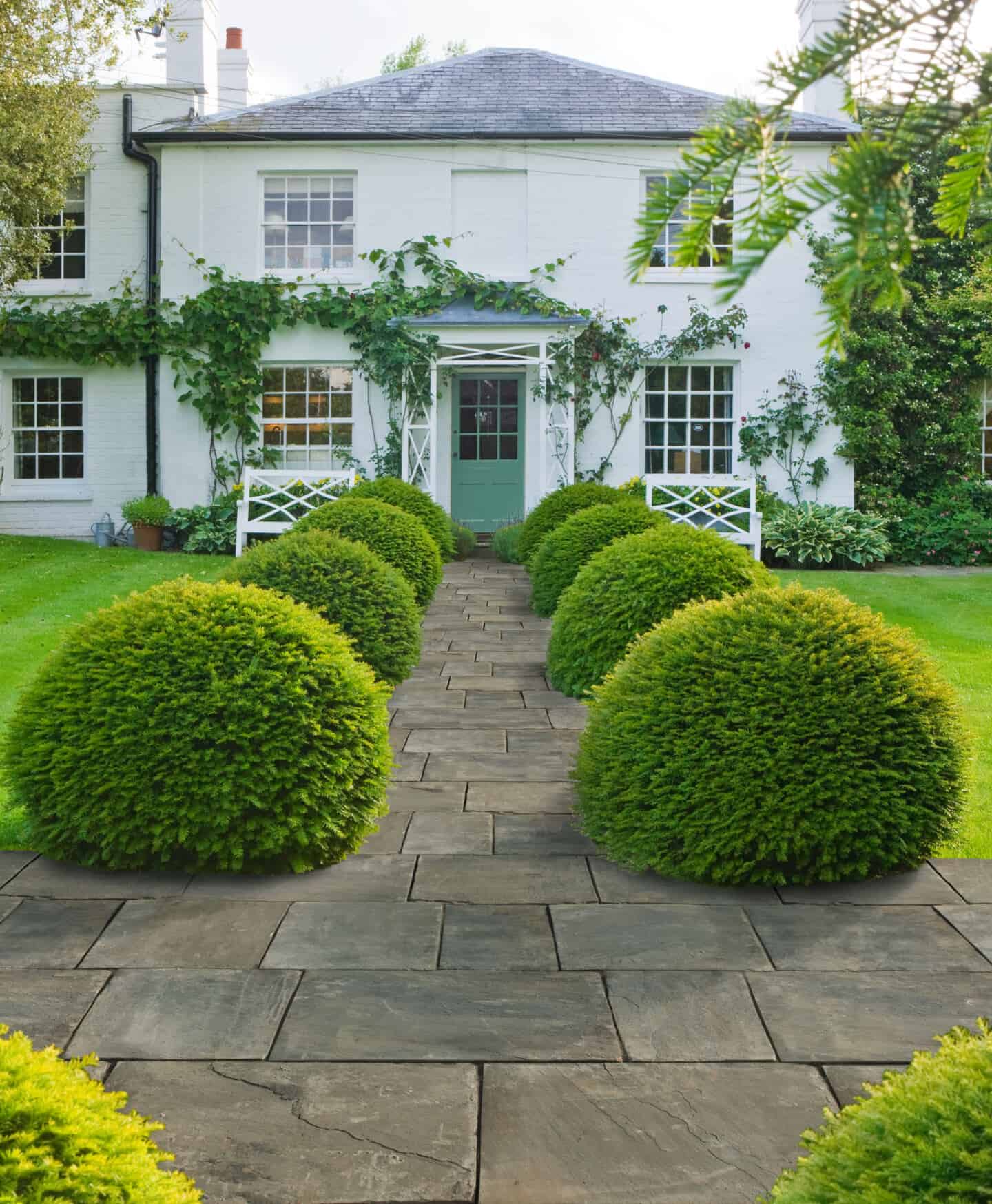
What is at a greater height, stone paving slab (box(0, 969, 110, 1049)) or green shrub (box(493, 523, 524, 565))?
green shrub (box(493, 523, 524, 565))

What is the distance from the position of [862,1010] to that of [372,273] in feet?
47.4

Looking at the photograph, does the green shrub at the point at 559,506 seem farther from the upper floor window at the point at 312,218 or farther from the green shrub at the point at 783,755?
the green shrub at the point at 783,755

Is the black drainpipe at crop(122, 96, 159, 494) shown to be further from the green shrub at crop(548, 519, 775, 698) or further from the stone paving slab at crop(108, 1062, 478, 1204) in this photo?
the stone paving slab at crop(108, 1062, 478, 1204)

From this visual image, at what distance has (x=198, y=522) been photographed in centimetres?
1557

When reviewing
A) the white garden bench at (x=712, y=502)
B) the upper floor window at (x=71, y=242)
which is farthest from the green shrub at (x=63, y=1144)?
the upper floor window at (x=71, y=242)

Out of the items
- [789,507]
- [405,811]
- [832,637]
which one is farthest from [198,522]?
[832,637]

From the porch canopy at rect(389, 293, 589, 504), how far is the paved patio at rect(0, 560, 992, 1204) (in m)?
11.2

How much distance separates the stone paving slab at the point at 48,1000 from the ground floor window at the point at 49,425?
1446 cm

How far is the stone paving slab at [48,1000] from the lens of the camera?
2.95 m

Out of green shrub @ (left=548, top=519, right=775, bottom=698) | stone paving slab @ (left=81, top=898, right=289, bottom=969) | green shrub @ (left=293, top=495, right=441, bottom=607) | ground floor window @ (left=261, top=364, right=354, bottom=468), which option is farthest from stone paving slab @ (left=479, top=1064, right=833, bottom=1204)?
ground floor window @ (left=261, top=364, right=354, bottom=468)

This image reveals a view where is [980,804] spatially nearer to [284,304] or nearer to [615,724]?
[615,724]

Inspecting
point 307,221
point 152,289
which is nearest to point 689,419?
point 307,221

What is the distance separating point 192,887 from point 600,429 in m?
12.7

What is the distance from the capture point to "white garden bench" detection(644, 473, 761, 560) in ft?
44.6
